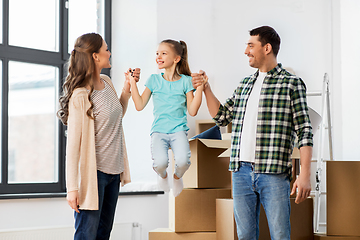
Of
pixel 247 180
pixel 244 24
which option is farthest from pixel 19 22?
pixel 247 180

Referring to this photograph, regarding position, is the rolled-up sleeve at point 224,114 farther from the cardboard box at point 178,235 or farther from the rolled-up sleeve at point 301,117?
the cardboard box at point 178,235

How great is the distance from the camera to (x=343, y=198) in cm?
239

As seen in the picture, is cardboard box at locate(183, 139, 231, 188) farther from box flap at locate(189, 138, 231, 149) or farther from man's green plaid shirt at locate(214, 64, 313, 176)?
man's green plaid shirt at locate(214, 64, 313, 176)

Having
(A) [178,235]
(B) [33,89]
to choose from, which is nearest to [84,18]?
(B) [33,89]

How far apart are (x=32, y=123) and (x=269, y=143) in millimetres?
2323

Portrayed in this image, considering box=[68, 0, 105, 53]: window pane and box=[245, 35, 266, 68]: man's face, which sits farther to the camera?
box=[68, 0, 105, 53]: window pane

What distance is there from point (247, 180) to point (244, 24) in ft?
7.83

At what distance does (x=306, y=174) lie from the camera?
Result: 1.67 metres

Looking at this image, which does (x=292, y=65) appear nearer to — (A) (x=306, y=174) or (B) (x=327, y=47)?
(B) (x=327, y=47)

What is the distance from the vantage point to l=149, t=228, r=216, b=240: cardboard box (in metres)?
2.72

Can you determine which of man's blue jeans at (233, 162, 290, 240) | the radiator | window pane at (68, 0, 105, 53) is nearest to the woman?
man's blue jeans at (233, 162, 290, 240)

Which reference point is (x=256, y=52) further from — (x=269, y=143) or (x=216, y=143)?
(x=216, y=143)

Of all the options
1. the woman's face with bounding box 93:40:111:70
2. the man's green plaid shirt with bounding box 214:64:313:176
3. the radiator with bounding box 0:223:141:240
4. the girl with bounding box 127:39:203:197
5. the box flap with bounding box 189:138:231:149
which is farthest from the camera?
the radiator with bounding box 0:223:141:240

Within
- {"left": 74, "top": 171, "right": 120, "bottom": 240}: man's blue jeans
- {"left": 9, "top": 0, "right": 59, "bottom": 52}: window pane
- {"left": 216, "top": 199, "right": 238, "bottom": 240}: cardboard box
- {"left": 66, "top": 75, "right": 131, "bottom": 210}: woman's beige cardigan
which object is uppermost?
{"left": 9, "top": 0, "right": 59, "bottom": 52}: window pane
